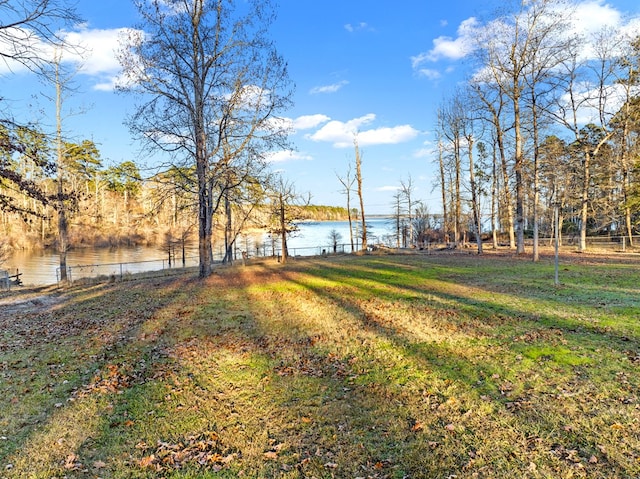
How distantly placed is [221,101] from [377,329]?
37.7 ft

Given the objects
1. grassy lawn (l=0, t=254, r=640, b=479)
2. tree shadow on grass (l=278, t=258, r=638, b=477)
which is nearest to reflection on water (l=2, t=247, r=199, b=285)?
grassy lawn (l=0, t=254, r=640, b=479)

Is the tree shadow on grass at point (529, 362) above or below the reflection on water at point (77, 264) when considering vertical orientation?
below

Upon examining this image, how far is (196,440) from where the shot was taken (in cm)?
393

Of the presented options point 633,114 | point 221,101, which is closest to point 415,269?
point 221,101

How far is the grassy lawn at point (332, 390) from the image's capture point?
3469 mm

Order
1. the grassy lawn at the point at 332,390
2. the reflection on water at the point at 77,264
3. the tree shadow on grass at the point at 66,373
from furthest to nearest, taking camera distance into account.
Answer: the reflection on water at the point at 77,264, the tree shadow on grass at the point at 66,373, the grassy lawn at the point at 332,390

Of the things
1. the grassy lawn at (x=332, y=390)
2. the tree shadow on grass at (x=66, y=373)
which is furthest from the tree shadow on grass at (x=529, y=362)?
the tree shadow on grass at (x=66, y=373)

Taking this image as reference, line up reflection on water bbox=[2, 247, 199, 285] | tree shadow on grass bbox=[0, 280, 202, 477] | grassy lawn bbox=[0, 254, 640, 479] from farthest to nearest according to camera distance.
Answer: reflection on water bbox=[2, 247, 199, 285] < tree shadow on grass bbox=[0, 280, 202, 477] < grassy lawn bbox=[0, 254, 640, 479]

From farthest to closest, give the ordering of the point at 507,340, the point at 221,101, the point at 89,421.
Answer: the point at 221,101 < the point at 507,340 < the point at 89,421

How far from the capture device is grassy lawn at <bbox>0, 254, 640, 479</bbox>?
11.4 feet

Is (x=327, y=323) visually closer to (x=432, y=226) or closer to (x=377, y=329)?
(x=377, y=329)

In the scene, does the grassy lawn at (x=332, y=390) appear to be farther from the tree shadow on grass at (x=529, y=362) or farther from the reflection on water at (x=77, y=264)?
the reflection on water at (x=77, y=264)

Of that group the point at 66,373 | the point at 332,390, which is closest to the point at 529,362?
the point at 332,390

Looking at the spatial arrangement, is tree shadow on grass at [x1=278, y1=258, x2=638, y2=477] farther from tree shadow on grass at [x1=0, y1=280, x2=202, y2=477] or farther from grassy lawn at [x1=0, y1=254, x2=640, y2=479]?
tree shadow on grass at [x1=0, y1=280, x2=202, y2=477]
